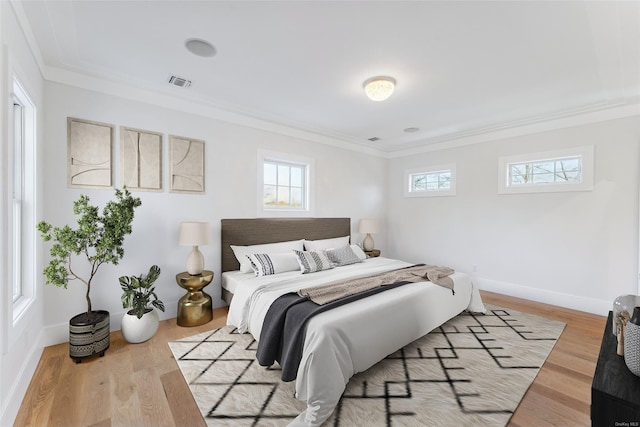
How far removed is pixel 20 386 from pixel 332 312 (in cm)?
222

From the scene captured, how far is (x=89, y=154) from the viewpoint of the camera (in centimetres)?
281

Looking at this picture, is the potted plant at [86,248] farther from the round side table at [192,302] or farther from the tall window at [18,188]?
the round side table at [192,302]

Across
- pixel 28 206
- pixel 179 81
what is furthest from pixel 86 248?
pixel 179 81

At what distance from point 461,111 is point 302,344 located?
3535mm

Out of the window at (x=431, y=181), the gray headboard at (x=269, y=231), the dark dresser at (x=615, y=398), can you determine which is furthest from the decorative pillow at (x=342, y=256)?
the dark dresser at (x=615, y=398)

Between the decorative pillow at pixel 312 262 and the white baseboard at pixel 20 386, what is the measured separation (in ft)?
8.00

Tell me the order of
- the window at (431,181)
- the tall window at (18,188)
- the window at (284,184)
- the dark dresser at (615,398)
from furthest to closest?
1. the window at (431,181)
2. the window at (284,184)
3. the tall window at (18,188)
4. the dark dresser at (615,398)

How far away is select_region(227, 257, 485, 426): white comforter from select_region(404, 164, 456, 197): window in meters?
2.12

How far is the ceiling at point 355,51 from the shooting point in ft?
6.27

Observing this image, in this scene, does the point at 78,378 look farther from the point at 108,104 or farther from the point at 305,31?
the point at 305,31

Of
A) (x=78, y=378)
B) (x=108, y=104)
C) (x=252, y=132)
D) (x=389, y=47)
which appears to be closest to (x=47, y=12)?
(x=108, y=104)

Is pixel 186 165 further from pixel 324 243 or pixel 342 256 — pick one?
pixel 342 256

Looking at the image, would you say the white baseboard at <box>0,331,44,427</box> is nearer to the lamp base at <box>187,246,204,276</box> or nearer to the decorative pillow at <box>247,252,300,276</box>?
the lamp base at <box>187,246,204,276</box>

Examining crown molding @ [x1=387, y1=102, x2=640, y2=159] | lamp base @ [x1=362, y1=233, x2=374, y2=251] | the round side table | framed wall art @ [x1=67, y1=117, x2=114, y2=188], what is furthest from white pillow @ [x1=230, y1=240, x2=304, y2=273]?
crown molding @ [x1=387, y1=102, x2=640, y2=159]
